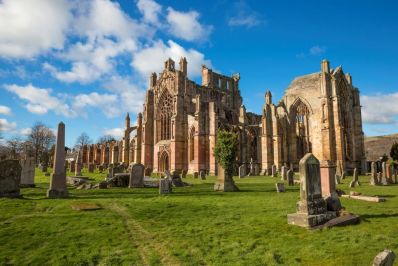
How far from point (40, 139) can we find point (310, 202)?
6247cm

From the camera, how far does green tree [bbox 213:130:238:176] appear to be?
1492 centimetres

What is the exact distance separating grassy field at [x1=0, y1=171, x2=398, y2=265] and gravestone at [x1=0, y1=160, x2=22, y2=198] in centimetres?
254

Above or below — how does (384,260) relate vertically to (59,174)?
below

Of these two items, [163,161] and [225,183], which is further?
[163,161]

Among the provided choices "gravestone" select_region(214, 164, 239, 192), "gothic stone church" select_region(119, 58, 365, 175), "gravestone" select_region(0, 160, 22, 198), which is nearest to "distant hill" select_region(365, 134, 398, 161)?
"gothic stone church" select_region(119, 58, 365, 175)

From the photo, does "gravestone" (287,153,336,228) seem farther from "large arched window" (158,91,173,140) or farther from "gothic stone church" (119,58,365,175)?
"large arched window" (158,91,173,140)

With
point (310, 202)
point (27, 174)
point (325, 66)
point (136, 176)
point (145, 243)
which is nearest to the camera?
point (145, 243)

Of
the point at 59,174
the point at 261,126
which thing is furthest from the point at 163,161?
the point at 59,174

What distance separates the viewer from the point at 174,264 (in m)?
4.59

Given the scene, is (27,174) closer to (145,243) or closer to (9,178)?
(9,178)

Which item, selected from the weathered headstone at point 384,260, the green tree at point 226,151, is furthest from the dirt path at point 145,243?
the green tree at point 226,151

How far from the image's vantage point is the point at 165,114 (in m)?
38.6

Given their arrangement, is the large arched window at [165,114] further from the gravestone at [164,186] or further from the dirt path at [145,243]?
the dirt path at [145,243]

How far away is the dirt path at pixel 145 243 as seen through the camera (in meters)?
4.81
